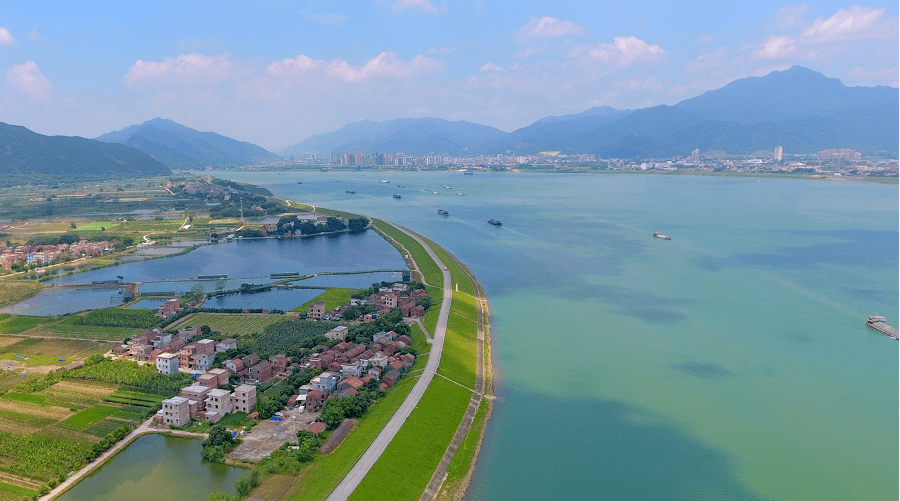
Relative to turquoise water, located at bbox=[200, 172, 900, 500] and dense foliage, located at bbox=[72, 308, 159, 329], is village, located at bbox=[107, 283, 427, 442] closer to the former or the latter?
dense foliage, located at bbox=[72, 308, 159, 329]

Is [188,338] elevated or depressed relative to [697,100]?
depressed

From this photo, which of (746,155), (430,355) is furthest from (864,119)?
(430,355)

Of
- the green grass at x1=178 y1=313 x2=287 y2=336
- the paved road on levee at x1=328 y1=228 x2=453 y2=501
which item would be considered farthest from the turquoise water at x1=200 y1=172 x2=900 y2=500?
the green grass at x1=178 y1=313 x2=287 y2=336

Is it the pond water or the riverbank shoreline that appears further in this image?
the pond water

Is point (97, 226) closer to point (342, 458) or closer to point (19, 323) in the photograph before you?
point (19, 323)

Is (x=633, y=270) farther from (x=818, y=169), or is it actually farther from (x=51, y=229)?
(x=818, y=169)
